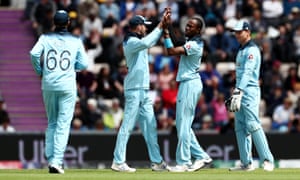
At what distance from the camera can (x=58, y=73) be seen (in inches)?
862

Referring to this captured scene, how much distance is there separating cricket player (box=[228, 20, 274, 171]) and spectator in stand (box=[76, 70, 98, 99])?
10.0m

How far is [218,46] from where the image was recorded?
110 ft

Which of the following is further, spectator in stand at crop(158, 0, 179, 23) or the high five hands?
spectator in stand at crop(158, 0, 179, 23)

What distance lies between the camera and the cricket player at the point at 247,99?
22.1 metres

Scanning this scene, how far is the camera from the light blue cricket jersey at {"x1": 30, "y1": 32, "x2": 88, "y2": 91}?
2188 centimetres

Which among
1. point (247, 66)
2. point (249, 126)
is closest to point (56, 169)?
point (249, 126)

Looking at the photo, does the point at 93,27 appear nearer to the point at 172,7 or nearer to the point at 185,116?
the point at 172,7

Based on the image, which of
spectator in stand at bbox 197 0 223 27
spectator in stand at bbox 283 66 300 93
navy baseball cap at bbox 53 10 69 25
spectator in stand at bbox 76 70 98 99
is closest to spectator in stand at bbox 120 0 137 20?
spectator in stand at bbox 197 0 223 27

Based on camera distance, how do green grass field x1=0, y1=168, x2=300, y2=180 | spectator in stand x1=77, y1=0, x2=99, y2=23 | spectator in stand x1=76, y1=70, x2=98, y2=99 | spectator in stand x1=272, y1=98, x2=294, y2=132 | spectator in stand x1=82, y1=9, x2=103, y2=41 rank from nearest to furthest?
green grass field x1=0, y1=168, x2=300, y2=180, spectator in stand x1=272, y1=98, x2=294, y2=132, spectator in stand x1=76, y1=70, x2=98, y2=99, spectator in stand x1=82, y1=9, x2=103, y2=41, spectator in stand x1=77, y1=0, x2=99, y2=23

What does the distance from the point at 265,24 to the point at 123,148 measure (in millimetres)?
12561

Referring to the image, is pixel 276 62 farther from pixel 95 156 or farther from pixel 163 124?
pixel 95 156

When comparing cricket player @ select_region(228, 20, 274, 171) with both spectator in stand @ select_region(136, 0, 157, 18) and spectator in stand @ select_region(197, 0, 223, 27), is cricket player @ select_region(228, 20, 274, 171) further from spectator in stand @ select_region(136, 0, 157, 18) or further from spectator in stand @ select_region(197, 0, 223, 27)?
spectator in stand @ select_region(197, 0, 223, 27)

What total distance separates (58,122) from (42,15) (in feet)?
42.2

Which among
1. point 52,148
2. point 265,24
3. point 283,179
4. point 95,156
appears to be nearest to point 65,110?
point 52,148
